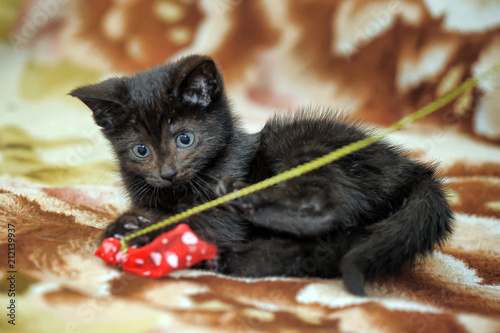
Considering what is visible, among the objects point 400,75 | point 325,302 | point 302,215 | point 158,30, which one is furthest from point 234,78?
point 325,302

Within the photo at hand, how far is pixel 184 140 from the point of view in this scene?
1.93m

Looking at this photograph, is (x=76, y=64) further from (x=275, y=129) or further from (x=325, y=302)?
(x=325, y=302)

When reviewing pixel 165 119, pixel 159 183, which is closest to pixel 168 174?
pixel 159 183

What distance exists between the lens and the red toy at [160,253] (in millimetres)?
1685

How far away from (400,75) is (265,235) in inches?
74.5

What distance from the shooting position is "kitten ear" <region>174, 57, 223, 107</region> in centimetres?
186

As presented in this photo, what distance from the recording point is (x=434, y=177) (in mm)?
2066

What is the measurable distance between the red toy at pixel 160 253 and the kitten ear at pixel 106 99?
475 mm

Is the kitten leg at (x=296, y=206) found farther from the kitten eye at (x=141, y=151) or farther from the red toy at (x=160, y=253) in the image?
the kitten eye at (x=141, y=151)
